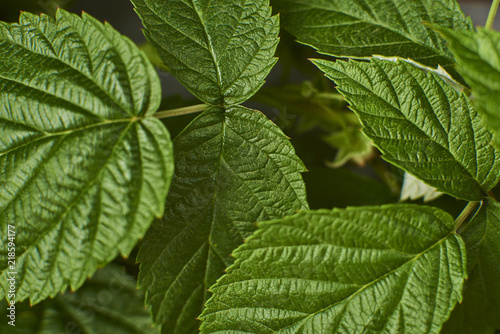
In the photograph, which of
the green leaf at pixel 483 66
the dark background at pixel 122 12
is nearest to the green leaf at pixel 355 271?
the green leaf at pixel 483 66

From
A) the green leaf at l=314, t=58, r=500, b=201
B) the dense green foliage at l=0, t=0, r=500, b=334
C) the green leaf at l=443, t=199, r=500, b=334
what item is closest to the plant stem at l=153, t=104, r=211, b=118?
the dense green foliage at l=0, t=0, r=500, b=334

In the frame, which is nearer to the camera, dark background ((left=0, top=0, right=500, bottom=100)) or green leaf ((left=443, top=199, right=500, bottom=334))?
green leaf ((left=443, top=199, right=500, bottom=334))

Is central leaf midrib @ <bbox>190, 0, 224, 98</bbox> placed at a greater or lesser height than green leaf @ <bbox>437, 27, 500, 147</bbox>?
greater

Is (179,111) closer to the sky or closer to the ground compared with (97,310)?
closer to the sky

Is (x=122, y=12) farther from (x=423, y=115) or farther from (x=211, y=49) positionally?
(x=423, y=115)

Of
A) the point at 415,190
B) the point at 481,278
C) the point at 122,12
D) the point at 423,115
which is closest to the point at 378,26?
the point at 423,115

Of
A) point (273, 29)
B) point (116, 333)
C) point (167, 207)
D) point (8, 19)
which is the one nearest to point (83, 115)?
point (167, 207)

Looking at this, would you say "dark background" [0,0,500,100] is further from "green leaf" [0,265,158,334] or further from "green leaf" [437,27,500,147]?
"green leaf" [437,27,500,147]
